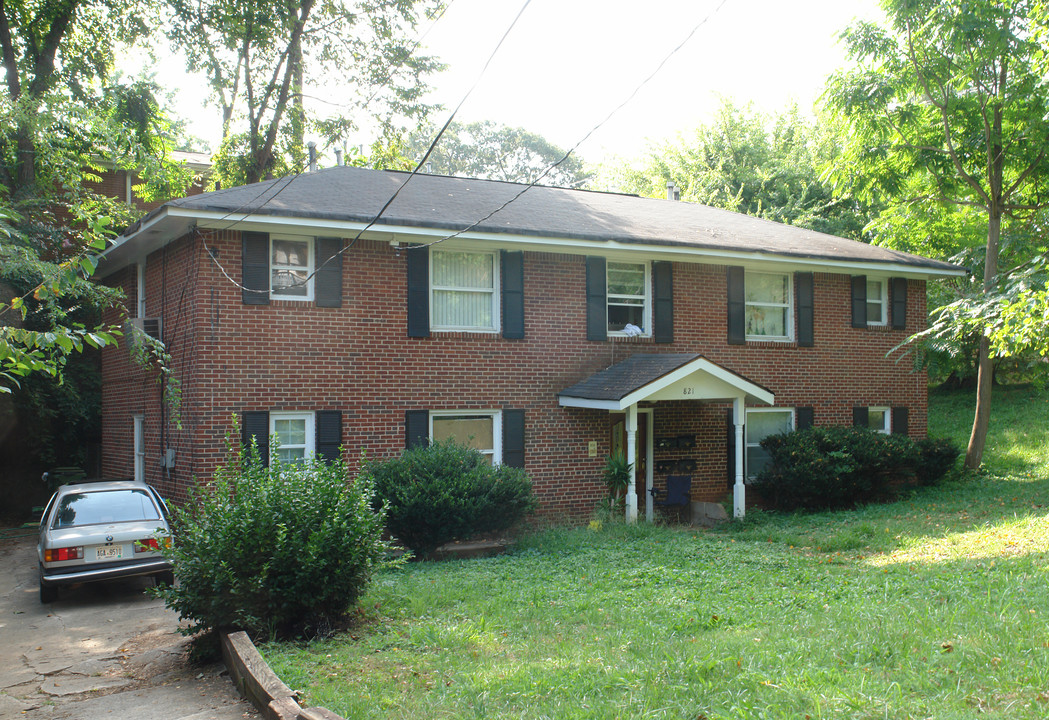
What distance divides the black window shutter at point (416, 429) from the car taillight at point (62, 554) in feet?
16.4

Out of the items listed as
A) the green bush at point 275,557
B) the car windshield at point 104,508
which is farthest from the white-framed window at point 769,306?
the car windshield at point 104,508

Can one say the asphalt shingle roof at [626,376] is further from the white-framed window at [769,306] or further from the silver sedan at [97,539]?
the silver sedan at [97,539]

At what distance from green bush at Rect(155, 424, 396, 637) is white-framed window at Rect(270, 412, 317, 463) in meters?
4.97

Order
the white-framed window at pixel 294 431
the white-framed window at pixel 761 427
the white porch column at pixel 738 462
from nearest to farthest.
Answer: the white-framed window at pixel 294 431 → the white porch column at pixel 738 462 → the white-framed window at pixel 761 427

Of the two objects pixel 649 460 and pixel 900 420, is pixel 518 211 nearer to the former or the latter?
pixel 649 460

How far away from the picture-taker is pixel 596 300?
15172mm

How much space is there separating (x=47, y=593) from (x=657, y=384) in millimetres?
9288

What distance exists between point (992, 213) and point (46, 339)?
17933 mm

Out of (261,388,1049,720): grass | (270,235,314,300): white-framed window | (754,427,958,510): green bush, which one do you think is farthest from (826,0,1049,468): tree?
(270,235,314,300): white-framed window

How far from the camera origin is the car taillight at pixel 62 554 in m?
10.2

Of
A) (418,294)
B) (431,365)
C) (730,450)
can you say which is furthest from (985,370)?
(418,294)

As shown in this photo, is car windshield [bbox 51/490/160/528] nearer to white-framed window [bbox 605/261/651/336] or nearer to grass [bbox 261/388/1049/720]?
grass [bbox 261/388/1049/720]

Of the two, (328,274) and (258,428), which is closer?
(258,428)

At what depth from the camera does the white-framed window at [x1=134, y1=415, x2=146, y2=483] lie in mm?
15797
